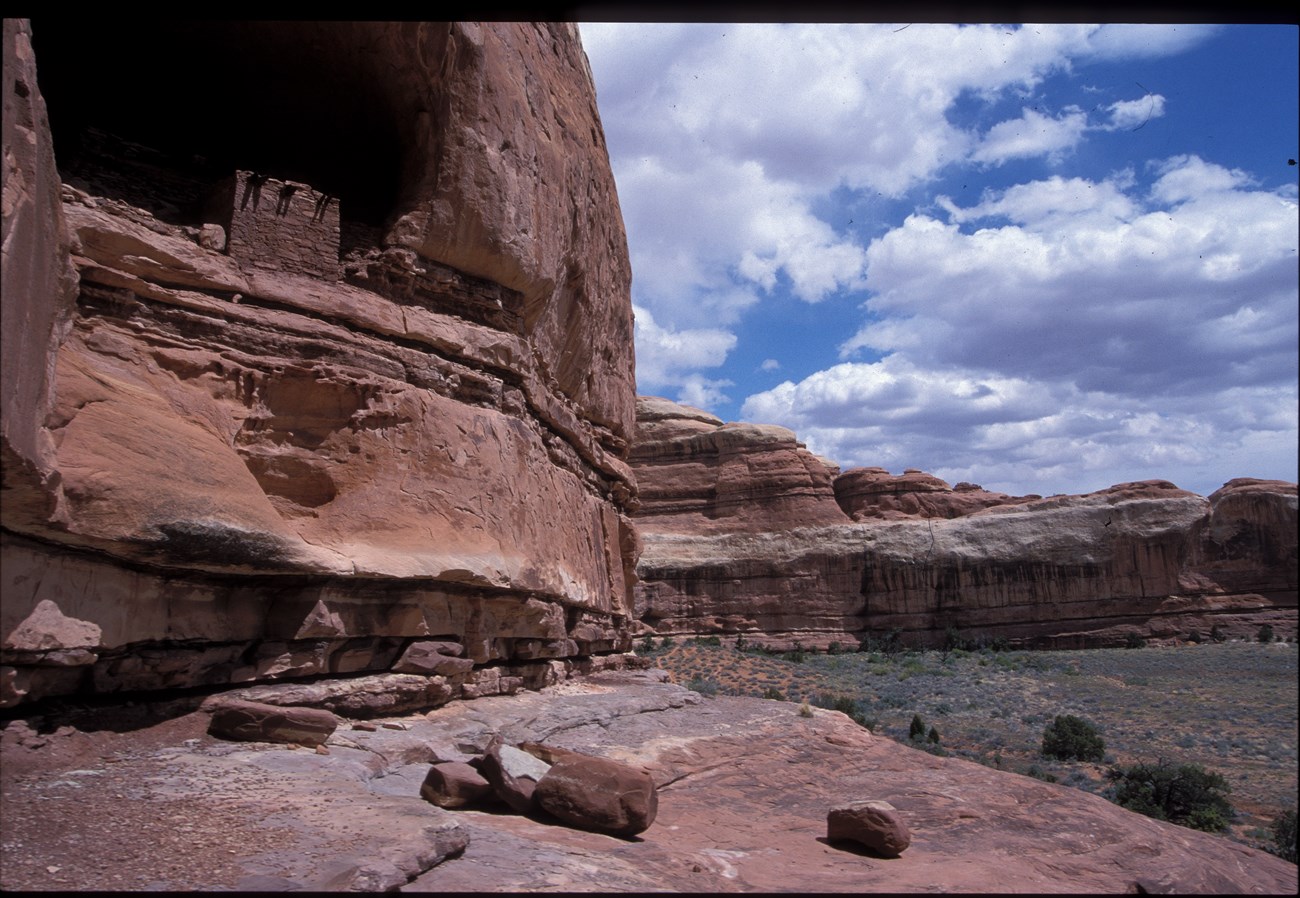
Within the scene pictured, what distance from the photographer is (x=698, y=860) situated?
580 cm

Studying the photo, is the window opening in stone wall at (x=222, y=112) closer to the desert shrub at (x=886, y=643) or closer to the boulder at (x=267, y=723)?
the boulder at (x=267, y=723)

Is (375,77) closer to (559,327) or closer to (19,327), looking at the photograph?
(559,327)

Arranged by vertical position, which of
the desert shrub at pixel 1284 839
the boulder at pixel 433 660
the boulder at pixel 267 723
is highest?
the boulder at pixel 433 660

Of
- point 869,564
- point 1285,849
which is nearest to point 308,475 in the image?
point 1285,849

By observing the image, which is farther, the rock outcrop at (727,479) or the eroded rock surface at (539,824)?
the rock outcrop at (727,479)

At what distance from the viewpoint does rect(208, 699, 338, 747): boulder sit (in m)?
6.48

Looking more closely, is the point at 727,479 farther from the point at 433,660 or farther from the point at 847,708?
the point at 433,660

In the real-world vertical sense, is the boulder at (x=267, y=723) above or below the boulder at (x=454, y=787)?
above

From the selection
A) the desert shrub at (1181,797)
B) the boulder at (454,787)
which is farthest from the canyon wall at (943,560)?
the boulder at (454,787)

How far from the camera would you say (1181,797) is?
1410 cm

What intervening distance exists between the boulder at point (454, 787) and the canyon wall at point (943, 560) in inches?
1582

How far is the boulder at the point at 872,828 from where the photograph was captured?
6703mm

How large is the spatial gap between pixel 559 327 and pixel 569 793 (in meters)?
10.1

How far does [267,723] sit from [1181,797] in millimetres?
14285
